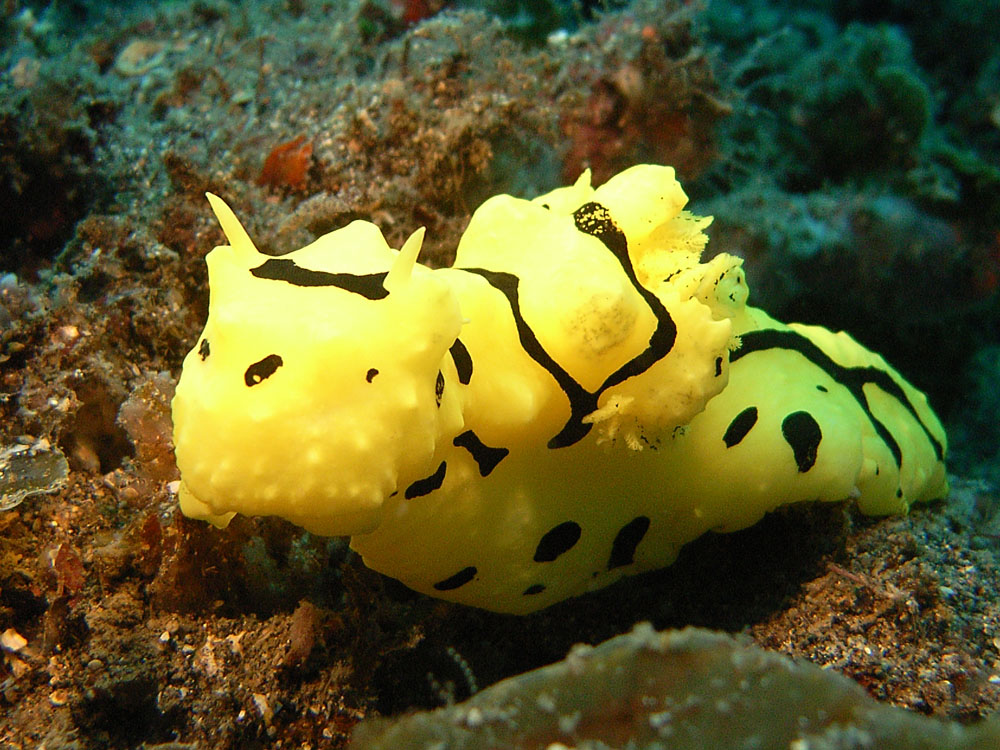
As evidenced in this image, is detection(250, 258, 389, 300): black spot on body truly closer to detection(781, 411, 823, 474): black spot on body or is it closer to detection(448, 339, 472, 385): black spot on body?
detection(448, 339, 472, 385): black spot on body

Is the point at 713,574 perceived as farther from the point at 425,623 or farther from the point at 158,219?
the point at 158,219

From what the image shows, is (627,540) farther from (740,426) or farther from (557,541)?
(740,426)

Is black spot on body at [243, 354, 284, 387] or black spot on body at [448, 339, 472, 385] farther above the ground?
black spot on body at [243, 354, 284, 387]

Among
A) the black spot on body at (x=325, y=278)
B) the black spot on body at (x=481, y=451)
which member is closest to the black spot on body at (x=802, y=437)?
the black spot on body at (x=481, y=451)

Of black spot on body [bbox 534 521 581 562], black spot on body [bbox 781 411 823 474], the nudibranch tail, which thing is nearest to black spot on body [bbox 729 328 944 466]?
black spot on body [bbox 781 411 823 474]

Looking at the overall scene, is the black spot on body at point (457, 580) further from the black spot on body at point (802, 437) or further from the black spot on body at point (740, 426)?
the black spot on body at point (802, 437)

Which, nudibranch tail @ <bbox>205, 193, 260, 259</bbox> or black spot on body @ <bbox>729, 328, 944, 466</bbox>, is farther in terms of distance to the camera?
black spot on body @ <bbox>729, 328, 944, 466</bbox>

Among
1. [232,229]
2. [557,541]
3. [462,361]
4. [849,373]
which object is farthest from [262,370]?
[849,373]
